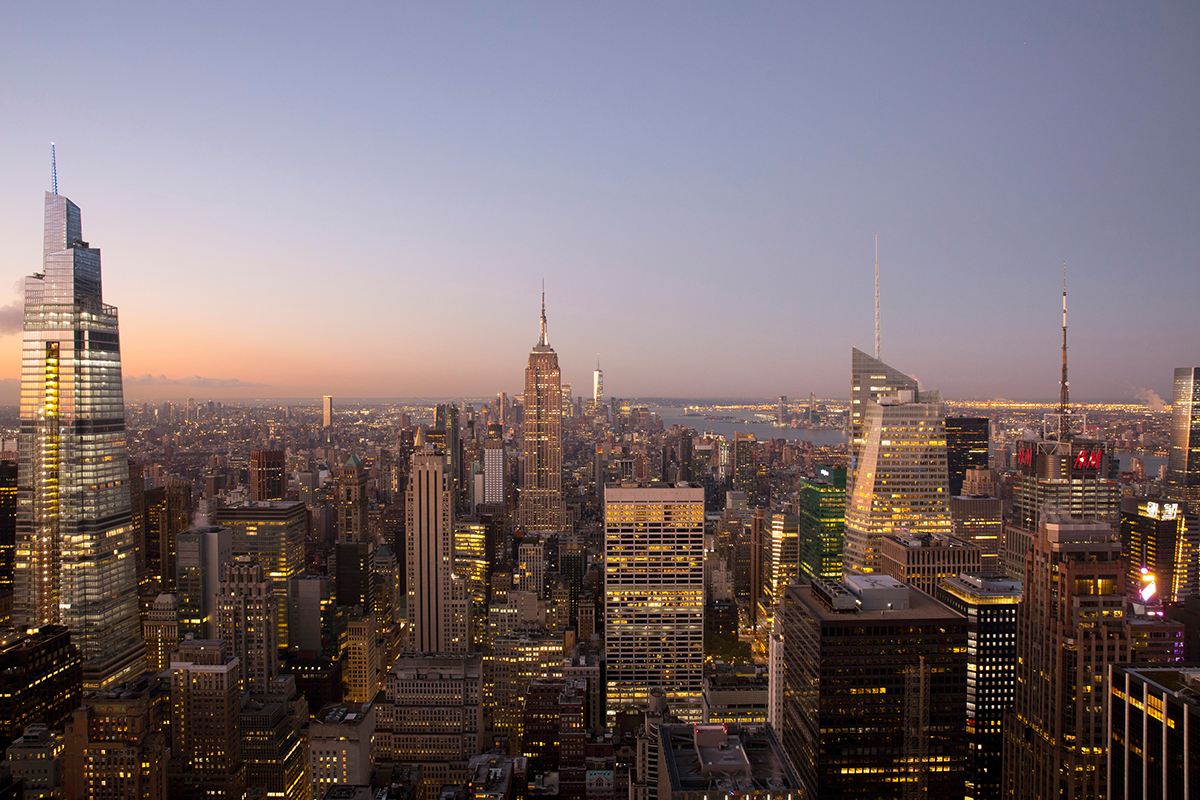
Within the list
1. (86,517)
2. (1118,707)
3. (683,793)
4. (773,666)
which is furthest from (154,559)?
(1118,707)

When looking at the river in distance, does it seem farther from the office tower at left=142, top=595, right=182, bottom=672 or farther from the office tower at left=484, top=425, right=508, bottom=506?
the office tower at left=142, top=595, right=182, bottom=672

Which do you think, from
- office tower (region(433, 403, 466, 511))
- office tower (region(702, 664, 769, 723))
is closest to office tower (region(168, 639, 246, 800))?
office tower (region(702, 664, 769, 723))

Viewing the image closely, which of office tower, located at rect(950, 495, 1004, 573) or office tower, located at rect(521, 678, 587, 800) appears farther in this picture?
office tower, located at rect(950, 495, 1004, 573)

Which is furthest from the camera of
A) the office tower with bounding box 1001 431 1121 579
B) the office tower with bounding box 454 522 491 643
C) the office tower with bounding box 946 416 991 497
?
the office tower with bounding box 946 416 991 497

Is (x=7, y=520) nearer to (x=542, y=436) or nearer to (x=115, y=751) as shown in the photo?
(x=115, y=751)

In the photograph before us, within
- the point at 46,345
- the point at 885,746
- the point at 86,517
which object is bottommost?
the point at 885,746

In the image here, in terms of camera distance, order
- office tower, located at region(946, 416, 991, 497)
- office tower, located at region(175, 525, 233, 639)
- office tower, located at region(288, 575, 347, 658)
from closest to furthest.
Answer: office tower, located at region(175, 525, 233, 639)
office tower, located at region(288, 575, 347, 658)
office tower, located at region(946, 416, 991, 497)

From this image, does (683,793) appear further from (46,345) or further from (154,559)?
(154,559)

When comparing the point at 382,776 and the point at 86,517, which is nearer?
the point at 382,776
